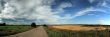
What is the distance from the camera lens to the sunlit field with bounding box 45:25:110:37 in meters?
5.20

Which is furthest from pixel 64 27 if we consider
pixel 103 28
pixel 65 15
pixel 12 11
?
pixel 12 11

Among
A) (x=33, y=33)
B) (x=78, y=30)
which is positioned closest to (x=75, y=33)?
(x=78, y=30)

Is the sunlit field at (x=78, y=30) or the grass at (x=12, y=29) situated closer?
the grass at (x=12, y=29)

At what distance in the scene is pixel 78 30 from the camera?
521 centimetres

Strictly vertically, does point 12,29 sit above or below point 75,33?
above

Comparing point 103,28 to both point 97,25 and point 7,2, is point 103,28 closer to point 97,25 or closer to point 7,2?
point 97,25

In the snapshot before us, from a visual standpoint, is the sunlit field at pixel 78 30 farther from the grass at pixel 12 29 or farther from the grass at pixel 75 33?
the grass at pixel 12 29

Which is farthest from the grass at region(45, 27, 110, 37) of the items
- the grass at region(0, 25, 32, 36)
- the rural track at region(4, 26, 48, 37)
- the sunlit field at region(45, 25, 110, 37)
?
the rural track at region(4, 26, 48, 37)

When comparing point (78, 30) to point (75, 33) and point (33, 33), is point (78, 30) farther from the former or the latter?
point (33, 33)

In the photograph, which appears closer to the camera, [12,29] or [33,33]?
[33,33]

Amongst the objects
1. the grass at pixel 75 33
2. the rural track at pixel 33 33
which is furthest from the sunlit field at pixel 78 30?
the rural track at pixel 33 33

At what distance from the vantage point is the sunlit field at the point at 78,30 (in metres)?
5.20

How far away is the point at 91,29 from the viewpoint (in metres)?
5.25

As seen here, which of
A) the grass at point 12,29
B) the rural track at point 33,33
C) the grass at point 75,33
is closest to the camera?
the rural track at point 33,33
